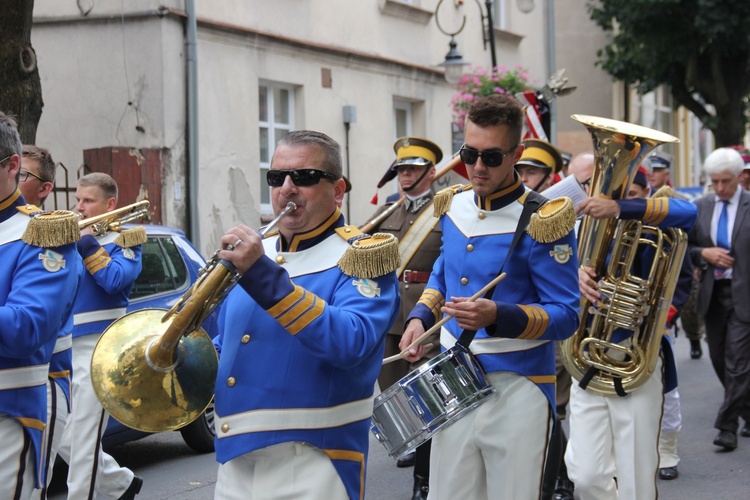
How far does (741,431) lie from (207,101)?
24.6 ft

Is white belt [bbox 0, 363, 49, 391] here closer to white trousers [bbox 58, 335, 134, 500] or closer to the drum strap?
the drum strap

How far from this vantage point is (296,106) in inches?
591

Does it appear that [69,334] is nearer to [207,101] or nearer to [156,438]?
[156,438]

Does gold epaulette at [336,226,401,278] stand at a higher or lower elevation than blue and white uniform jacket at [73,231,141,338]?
higher

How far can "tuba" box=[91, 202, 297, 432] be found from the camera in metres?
3.08

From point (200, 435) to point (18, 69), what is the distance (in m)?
3.30

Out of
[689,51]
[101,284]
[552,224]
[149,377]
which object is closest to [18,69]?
[101,284]

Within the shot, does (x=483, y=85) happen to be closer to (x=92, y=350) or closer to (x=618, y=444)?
(x=92, y=350)

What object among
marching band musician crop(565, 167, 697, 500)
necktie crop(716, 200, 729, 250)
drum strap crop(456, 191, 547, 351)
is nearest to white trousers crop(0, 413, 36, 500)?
drum strap crop(456, 191, 547, 351)

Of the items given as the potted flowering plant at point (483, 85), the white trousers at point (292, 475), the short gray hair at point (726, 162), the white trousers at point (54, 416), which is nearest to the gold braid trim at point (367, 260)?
the white trousers at point (292, 475)

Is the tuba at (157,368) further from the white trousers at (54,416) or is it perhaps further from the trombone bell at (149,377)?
the white trousers at (54,416)

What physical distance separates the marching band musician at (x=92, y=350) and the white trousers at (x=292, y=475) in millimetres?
2815

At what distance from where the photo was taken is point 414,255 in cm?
714

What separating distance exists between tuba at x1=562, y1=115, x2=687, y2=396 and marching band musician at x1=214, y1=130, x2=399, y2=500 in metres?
2.29
